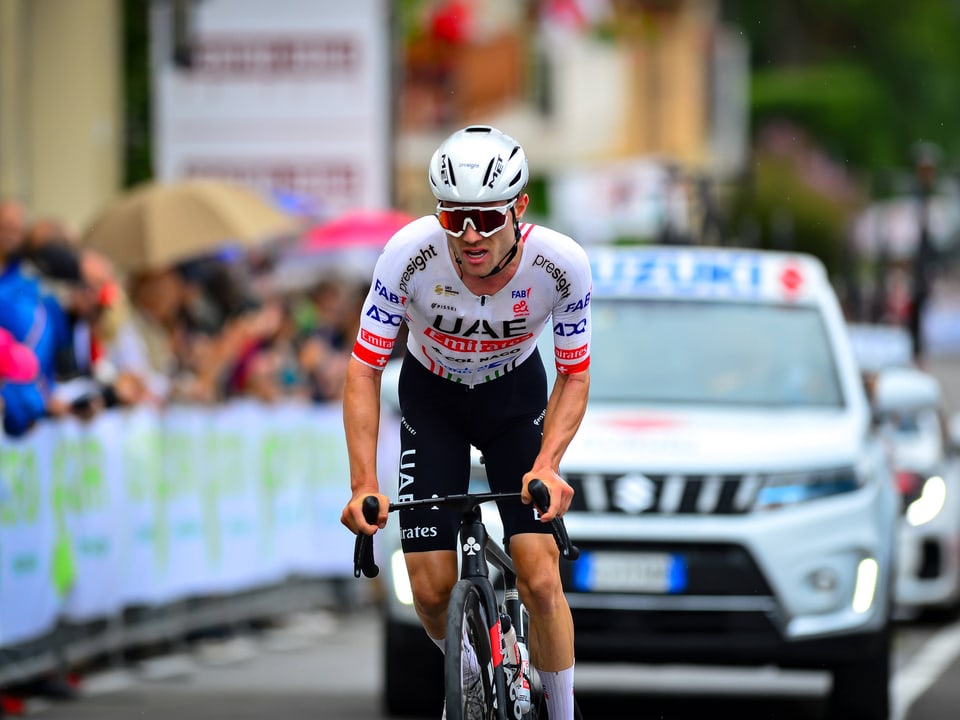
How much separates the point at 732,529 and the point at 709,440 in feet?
1.53

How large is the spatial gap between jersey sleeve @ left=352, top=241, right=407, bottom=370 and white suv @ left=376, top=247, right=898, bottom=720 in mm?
2667

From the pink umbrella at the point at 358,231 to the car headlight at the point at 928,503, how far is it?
469cm

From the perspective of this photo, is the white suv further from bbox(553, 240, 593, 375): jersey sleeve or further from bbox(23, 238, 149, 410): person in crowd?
bbox(23, 238, 149, 410): person in crowd

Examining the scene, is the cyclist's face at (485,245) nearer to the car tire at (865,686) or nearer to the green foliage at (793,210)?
the car tire at (865,686)

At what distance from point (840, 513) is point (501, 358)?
300 cm

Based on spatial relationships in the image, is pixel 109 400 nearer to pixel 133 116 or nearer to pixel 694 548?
pixel 694 548

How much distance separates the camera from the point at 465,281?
6953 mm

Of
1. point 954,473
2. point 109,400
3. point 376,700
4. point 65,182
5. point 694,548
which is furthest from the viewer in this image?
point 65,182

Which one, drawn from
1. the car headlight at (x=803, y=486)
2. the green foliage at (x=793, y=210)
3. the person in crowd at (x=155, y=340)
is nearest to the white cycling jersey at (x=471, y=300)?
the car headlight at (x=803, y=486)

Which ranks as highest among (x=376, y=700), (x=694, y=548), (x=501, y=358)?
(x=501, y=358)

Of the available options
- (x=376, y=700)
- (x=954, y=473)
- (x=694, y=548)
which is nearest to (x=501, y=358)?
(x=694, y=548)

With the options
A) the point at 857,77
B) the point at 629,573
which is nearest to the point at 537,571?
the point at 629,573

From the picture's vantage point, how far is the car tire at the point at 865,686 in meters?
9.86

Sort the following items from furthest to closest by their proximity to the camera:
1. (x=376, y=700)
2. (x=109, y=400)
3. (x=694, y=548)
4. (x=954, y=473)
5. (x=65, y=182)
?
(x=65, y=182)
(x=954, y=473)
(x=109, y=400)
(x=376, y=700)
(x=694, y=548)
